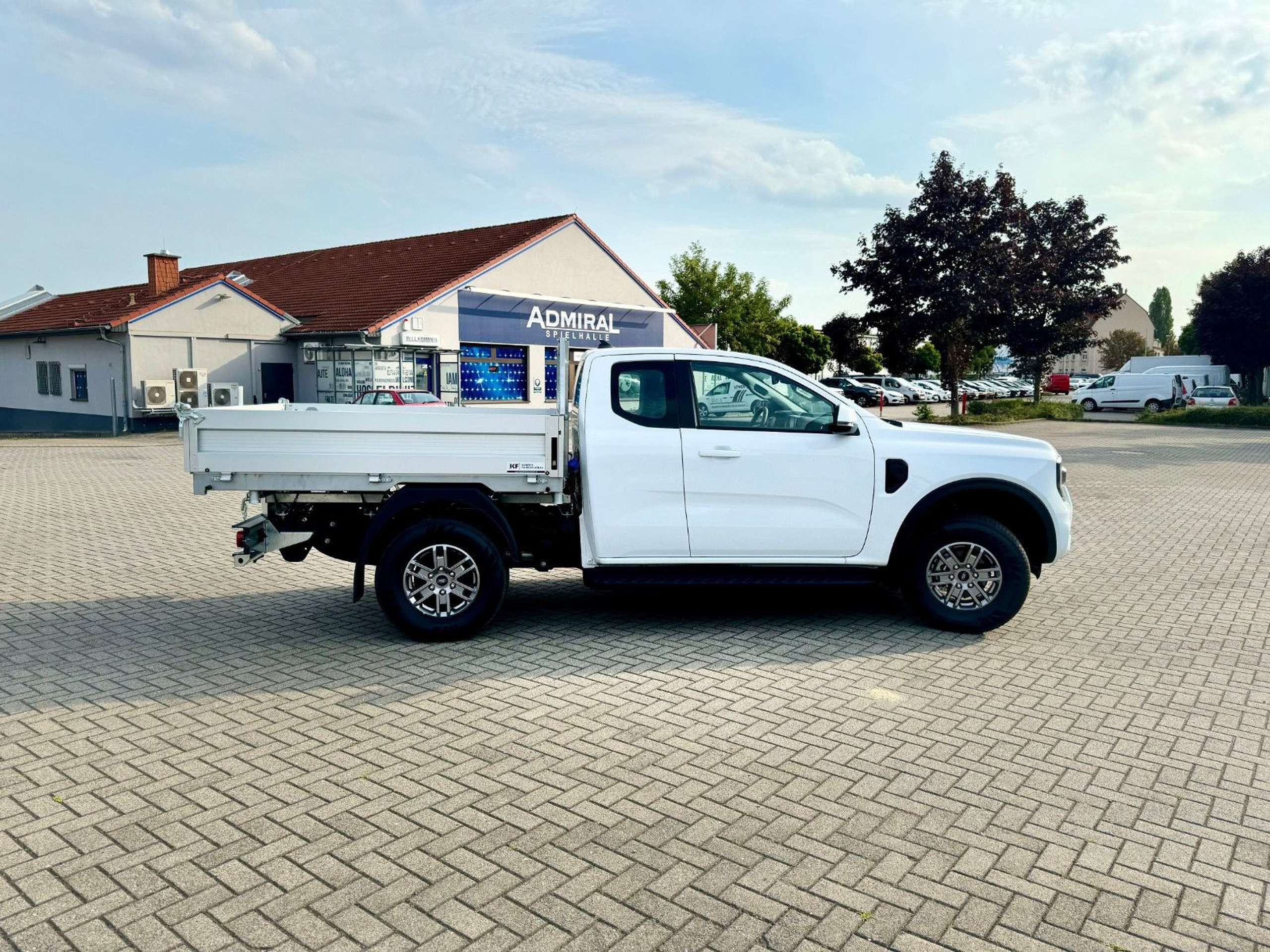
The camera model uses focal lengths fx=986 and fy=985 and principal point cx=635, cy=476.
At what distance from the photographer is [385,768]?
4480 millimetres

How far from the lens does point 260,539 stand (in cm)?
643

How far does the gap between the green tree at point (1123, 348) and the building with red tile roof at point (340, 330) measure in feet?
223

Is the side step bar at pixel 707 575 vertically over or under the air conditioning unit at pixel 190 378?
under

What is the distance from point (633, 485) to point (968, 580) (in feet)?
8.01

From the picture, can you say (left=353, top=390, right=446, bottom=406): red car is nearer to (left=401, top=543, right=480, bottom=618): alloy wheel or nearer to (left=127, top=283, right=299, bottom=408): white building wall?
(left=127, top=283, right=299, bottom=408): white building wall

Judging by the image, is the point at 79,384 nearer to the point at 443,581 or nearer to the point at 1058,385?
the point at 443,581

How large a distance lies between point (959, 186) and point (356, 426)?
3255 cm

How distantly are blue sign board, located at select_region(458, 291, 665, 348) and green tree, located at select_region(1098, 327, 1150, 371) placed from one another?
217ft

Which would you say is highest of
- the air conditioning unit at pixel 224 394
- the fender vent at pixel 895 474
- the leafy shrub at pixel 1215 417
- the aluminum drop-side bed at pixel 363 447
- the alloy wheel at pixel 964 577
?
the air conditioning unit at pixel 224 394

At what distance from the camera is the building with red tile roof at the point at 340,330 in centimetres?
2884

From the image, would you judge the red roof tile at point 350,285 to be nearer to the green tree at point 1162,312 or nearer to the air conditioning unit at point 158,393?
the air conditioning unit at point 158,393

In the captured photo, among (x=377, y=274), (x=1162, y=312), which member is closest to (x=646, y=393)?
(x=377, y=274)

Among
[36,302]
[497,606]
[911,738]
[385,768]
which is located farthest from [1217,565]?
[36,302]

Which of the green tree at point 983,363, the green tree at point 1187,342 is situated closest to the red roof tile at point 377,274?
the green tree at point 1187,342
